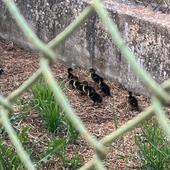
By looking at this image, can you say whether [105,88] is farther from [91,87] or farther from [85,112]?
[85,112]

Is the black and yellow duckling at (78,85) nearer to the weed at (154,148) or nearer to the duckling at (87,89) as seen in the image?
the duckling at (87,89)

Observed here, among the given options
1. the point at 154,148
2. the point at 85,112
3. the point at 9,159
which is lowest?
the point at 154,148

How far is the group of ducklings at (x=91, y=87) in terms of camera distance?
5.01m

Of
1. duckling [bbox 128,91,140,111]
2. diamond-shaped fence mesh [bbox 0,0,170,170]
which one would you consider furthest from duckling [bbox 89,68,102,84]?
diamond-shaped fence mesh [bbox 0,0,170,170]

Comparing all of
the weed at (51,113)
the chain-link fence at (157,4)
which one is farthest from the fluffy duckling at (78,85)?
the chain-link fence at (157,4)

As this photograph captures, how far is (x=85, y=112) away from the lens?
16.1 ft

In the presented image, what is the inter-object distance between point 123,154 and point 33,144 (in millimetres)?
601

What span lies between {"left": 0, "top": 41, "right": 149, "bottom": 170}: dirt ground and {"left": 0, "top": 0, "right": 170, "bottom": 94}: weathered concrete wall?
0.42ft

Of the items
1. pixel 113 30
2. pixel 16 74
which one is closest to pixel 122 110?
pixel 16 74

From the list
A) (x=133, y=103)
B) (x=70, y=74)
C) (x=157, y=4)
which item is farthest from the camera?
(x=70, y=74)

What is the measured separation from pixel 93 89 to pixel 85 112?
0.32 m

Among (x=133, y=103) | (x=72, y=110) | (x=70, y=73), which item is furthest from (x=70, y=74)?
(x=72, y=110)

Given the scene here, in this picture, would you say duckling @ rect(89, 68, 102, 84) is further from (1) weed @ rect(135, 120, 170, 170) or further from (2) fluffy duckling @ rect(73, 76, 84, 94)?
(1) weed @ rect(135, 120, 170, 170)

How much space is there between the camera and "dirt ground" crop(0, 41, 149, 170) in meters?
4.14
